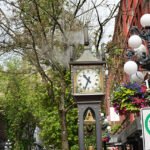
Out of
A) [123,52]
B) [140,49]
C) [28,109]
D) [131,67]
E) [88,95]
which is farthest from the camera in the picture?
[28,109]

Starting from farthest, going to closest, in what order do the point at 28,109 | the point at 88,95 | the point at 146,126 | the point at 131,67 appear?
the point at 28,109, the point at 88,95, the point at 131,67, the point at 146,126

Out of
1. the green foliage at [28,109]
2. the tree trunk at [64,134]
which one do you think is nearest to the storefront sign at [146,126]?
the tree trunk at [64,134]

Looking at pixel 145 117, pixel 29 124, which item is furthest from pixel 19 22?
pixel 29 124

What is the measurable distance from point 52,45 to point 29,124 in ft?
124

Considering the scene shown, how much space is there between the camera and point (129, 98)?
44.0 feet

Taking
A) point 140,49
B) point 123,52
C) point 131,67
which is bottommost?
point 131,67

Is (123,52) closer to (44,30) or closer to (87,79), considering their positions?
(44,30)

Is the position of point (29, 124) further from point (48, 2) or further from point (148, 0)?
point (48, 2)

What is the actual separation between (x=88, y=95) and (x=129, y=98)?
3.20m

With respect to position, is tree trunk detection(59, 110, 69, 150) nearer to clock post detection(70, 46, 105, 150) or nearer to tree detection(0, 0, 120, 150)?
tree detection(0, 0, 120, 150)

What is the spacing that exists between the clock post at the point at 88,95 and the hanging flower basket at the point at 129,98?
150 centimetres

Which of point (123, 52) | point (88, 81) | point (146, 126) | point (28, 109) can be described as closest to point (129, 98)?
point (88, 81)

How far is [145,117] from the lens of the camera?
20.7 feet

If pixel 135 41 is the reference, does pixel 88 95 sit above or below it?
below
